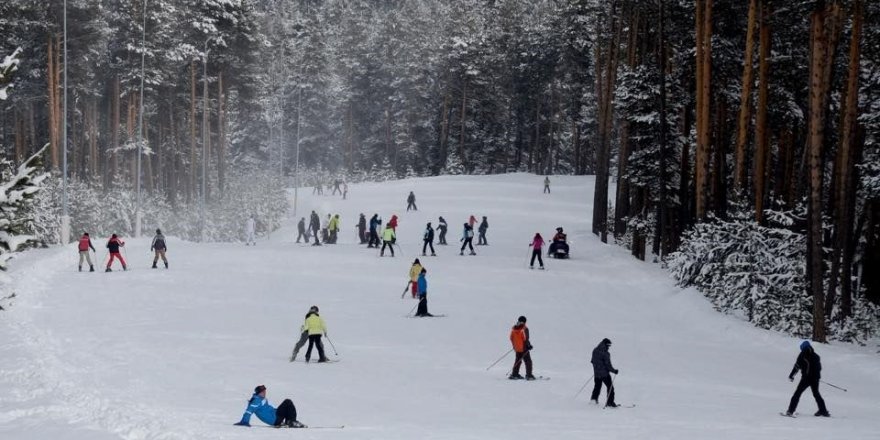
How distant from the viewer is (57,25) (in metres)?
45.2

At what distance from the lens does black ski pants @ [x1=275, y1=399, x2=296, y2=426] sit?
12.3 metres

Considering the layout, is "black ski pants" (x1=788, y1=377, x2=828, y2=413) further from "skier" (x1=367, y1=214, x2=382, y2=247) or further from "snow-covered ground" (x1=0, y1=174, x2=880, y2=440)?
"skier" (x1=367, y1=214, x2=382, y2=247)

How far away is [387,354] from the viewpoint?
60.8ft

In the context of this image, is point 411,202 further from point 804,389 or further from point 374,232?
point 804,389

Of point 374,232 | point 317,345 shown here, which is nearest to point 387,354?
point 317,345

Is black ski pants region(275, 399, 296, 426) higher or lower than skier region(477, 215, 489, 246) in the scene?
lower

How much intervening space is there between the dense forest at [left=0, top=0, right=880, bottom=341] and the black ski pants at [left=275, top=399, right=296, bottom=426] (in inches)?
560

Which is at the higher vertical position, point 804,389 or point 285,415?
point 804,389

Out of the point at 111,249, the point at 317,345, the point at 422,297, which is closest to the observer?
the point at 317,345

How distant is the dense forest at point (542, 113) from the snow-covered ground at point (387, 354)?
10.1 ft

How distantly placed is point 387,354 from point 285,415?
630 centimetres

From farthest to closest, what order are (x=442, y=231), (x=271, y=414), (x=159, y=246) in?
(x=442, y=231), (x=159, y=246), (x=271, y=414)

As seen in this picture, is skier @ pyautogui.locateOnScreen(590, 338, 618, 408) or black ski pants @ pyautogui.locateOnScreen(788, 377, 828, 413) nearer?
black ski pants @ pyautogui.locateOnScreen(788, 377, 828, 413)

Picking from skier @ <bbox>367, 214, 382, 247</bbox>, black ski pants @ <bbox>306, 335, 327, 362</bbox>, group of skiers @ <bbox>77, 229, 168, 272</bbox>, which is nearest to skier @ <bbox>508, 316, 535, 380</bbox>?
black ski pants @ <bbox>306, 335, 327, 362</bbox>
